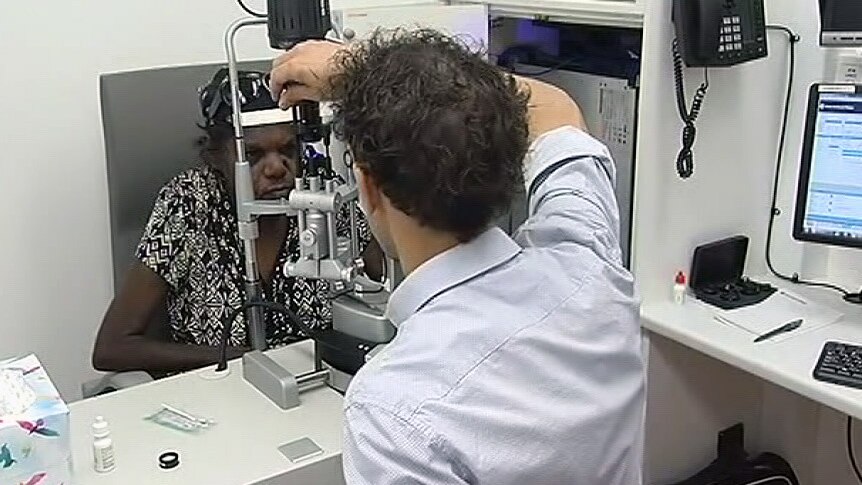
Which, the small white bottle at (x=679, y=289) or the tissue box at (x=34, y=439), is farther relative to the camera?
the small white bottle at (x=679, y=289)

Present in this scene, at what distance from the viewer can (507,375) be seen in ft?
2.93

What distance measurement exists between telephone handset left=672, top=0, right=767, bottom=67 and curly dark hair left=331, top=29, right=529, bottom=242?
80 cm

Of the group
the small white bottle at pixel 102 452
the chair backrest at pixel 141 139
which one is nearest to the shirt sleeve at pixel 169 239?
the chair backrest at pixel 141 139

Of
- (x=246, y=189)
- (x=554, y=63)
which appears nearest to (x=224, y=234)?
(x=246, y=189)

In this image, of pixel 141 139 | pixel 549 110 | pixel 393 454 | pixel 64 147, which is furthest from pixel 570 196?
pixel 64 147

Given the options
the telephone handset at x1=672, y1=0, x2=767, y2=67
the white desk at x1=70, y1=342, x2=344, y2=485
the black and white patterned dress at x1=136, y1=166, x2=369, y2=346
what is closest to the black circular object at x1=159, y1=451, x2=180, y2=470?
the white desk at x1=70, y1=342, x2=344, y2=485

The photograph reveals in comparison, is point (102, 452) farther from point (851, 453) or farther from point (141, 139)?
point (851, 453)

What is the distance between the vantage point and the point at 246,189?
5.00ft

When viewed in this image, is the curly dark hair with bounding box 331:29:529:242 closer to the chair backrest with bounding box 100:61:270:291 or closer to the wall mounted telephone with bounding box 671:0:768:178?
the wall mounted telephone with bounding box 671:0:768:178

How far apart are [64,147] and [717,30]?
1497mm

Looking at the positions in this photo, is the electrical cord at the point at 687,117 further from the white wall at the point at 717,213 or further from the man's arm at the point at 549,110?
the man's arm at the point at 549,110

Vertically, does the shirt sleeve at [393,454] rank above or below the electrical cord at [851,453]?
above

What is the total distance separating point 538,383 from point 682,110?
40.6 inches

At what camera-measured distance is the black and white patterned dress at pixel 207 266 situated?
202cm
